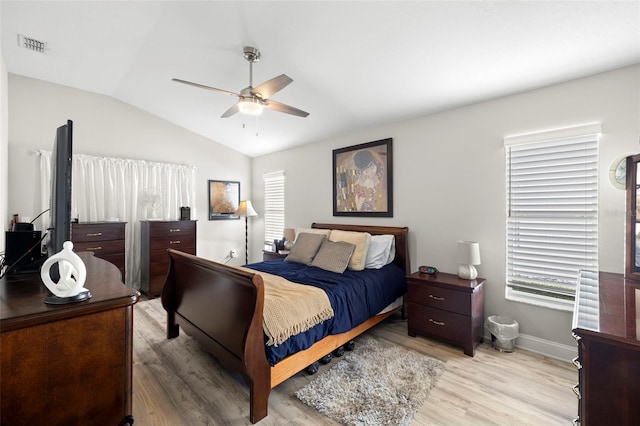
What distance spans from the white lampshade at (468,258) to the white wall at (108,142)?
14.1 ft

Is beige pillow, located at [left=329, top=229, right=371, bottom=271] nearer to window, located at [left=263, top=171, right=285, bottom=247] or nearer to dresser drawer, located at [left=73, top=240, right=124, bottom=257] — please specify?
window, located at [left=263, top=171, right=285, bottom=247]

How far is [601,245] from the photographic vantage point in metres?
2.30

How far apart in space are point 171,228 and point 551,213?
485cm

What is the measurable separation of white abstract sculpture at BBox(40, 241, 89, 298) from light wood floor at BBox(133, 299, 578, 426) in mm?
1218

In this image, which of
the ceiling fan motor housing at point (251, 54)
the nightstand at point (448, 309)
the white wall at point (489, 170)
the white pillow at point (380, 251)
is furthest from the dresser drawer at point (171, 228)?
the nightstand at point (448, 309)

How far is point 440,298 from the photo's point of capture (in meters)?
2.76

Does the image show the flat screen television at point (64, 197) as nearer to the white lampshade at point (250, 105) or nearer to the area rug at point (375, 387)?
the white lampshade at point (250, 105)

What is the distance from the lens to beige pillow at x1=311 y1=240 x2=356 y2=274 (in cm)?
310

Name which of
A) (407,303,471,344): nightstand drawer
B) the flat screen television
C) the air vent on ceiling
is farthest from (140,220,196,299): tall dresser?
(407,303,471,344): nightstand drawer

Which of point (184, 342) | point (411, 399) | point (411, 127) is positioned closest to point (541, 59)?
point (411, 127)

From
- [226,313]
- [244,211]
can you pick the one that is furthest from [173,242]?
[226,313]

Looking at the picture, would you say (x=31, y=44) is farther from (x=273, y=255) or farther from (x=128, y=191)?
(x=273, y=255)

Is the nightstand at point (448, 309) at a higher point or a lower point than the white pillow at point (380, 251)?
lower

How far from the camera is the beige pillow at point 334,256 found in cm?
310
